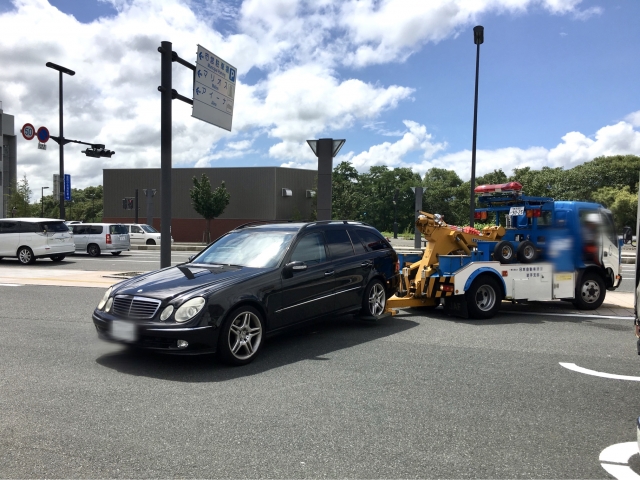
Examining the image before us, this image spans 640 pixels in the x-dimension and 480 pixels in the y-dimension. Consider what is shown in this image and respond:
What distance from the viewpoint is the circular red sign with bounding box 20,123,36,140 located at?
850 inches

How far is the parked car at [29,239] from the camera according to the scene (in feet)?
62.6

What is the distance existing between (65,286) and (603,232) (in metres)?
11.8

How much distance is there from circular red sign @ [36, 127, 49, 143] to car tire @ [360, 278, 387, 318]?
18.4 m

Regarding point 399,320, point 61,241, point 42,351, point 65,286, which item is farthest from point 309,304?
point 61,241

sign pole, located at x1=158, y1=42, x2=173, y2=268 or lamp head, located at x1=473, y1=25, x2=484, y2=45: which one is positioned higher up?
lamp head, located at x1=473, y1=25, x2=484, y2=45

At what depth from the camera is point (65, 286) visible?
13.1m

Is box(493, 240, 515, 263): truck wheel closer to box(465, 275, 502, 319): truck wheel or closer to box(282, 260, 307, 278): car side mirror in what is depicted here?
box(465, 275, 502, 319): truck wheel

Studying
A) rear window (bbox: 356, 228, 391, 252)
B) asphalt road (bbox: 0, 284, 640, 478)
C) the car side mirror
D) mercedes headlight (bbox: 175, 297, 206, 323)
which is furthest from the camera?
rear window (bbox: 356, 228, 391, 252)

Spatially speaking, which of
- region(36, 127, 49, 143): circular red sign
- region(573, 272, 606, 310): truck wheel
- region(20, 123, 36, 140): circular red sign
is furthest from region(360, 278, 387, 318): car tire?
region(20, 123, 36, 140): circular red sign

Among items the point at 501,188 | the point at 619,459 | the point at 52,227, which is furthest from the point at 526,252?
the point at 52,227

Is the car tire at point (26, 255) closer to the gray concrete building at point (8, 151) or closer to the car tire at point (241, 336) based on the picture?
the car tire at point (241, 336)

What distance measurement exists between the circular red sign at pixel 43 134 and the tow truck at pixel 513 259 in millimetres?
17709

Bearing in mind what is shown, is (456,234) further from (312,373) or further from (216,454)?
(216,454)

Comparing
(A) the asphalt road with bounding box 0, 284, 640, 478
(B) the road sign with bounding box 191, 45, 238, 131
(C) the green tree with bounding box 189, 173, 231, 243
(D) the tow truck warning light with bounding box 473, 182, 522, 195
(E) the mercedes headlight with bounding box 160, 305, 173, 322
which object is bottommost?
(A) the asphalt road with bounding box 0, 284, 640, 478
